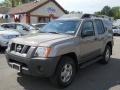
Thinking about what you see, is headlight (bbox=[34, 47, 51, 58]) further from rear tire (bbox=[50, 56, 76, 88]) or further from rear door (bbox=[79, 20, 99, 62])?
rear door (bbox=[79, 20, 99, 62])

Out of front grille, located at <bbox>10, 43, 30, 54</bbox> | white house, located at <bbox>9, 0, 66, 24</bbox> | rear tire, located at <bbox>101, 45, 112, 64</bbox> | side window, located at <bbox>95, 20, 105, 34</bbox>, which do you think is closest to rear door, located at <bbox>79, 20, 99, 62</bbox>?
side window, located at <bbox>95, 20, 105, 34</bbox>

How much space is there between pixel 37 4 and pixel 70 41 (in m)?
30.1

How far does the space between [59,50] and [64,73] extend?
715mm

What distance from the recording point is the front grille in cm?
536

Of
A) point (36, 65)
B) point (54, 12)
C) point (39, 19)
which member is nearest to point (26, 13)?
point (39, 19)

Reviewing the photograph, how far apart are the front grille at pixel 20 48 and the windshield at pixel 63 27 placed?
53.3 inches

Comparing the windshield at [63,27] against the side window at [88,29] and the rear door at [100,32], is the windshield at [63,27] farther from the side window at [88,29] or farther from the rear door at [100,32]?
the rear door at [100,32]

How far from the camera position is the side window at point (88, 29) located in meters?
6.41

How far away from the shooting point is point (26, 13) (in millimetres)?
33375

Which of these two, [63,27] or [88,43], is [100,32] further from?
[63,27]

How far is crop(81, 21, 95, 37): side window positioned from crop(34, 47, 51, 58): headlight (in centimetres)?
161

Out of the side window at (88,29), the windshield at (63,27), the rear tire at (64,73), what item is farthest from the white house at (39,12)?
the rear tire at (64,73)

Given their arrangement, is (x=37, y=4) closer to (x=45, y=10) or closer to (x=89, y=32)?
(x=45, y=10)

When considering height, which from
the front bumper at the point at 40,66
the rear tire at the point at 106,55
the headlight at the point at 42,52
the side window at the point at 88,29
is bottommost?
the rear tire at the point at 106,55
